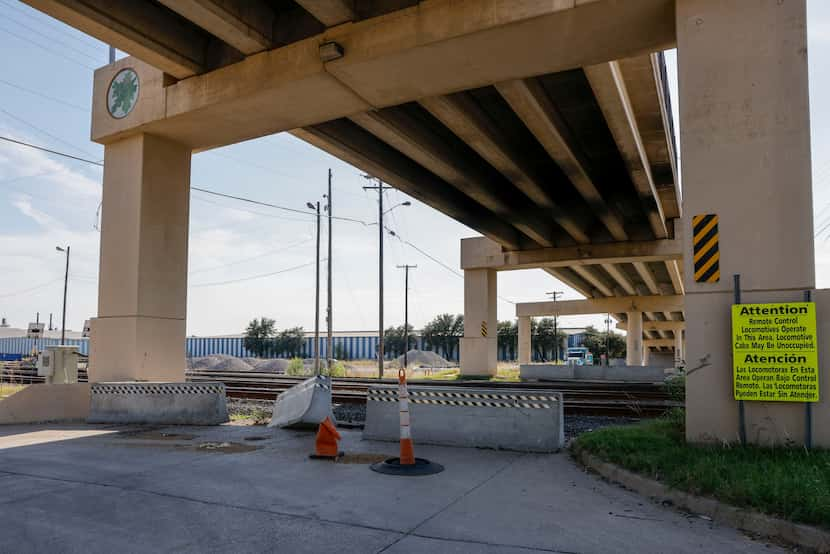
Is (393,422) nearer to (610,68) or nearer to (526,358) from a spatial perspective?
(610,68)

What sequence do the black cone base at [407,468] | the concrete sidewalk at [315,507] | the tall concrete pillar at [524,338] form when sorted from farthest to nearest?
the tall concrete pillar at [524,338] → the black cone base at [407,468] → the concrete sidewalk at [315,507]

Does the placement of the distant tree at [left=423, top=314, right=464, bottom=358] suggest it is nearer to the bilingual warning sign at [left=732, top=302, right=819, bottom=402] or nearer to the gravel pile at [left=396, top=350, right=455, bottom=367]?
the gravel pile at [left=396, top=350, right=455, bottom=367]

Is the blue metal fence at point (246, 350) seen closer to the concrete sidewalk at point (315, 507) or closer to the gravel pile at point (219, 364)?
the gravel pile at point (219, 364)

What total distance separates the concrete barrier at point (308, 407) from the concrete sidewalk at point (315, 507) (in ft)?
7.21

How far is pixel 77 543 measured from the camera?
4.88 m

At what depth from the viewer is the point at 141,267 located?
13.7 meters

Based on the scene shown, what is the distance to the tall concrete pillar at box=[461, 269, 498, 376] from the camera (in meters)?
34.6

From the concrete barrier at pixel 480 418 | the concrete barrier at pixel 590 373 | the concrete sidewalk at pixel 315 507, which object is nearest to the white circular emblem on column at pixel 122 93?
the concrete sidewalk at pixel 315 507

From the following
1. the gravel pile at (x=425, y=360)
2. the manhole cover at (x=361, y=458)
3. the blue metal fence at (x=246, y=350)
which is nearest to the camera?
the manhole cover at (x=361, y=458)

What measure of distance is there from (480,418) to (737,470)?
4218 mm

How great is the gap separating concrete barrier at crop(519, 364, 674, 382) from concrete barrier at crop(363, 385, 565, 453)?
24583mm

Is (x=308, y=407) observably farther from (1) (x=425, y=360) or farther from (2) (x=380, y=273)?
(1) (x=425, y=360)

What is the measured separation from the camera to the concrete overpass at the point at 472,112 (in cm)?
815

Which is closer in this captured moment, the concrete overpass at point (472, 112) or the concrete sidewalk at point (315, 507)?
the concrete sidewalk at point (315, 507)
